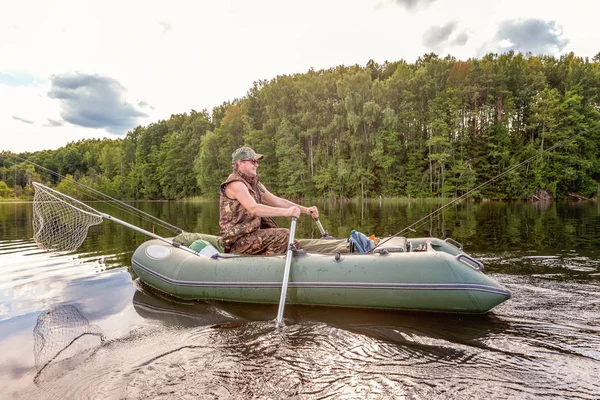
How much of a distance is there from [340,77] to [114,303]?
40.9 metres

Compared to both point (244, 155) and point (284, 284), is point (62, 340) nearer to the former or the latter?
point (284, 284)

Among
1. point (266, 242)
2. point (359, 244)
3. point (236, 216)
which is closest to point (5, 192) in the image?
point (236, 216)

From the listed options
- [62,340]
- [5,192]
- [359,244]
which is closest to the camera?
[62,340]

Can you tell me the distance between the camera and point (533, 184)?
30.5m

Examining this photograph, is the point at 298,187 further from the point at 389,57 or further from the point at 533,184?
the point at 533,184

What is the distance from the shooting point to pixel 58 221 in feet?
17.2

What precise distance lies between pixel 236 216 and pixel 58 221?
2715 millimetres

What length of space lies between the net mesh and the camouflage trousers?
2.09 m

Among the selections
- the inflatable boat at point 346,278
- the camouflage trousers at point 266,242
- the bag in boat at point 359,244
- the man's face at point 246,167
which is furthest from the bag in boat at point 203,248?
the bag in boat at point 359,244

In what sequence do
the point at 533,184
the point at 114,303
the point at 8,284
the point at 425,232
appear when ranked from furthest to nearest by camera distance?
1. the point at 533,184
2. the point at 425,232
3. the point at 8,284
4. the point at 114,303

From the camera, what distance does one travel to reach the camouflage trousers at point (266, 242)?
4785 millimetres

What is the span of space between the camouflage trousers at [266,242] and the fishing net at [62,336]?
6.26 feet

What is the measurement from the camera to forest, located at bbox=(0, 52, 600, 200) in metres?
31.6

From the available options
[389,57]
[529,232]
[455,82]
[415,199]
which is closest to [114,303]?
[529,232]
